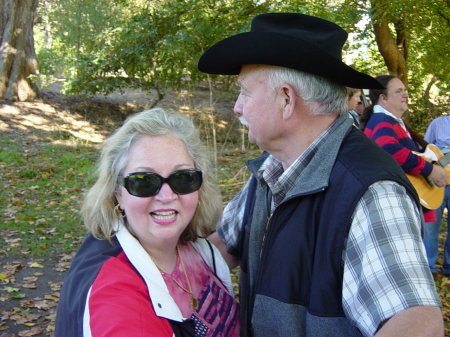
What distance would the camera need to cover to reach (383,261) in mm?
1566

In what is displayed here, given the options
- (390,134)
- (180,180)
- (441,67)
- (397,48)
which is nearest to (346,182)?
(180,180)

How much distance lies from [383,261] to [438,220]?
4.52m

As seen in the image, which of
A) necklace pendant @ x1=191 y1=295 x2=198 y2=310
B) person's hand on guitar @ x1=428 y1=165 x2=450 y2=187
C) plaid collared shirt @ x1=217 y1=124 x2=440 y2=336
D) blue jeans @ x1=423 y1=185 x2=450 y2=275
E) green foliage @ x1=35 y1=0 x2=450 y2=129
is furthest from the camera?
green foliage @ x1=35 y1=0 x2=450 y2=129

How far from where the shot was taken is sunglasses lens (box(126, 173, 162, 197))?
1972 mm

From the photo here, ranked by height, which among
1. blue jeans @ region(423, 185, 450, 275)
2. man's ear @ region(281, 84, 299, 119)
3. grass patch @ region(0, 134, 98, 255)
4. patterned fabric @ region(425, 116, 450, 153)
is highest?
man's ear @ region(281, 84, 299, 119)

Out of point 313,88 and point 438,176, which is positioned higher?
point 313,88

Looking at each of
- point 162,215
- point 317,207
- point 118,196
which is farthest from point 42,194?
point 317,207

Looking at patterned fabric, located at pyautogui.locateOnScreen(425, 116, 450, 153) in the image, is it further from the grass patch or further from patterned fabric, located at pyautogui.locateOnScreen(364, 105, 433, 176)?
the grass patch

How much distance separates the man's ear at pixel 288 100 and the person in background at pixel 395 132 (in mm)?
3031

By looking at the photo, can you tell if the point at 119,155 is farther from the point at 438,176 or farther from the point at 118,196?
the point at 438,176

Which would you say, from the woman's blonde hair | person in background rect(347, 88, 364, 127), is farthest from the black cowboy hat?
person in background rect(347, 88, 364, 127)

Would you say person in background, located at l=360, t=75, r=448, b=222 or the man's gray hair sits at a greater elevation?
the man's gray hair

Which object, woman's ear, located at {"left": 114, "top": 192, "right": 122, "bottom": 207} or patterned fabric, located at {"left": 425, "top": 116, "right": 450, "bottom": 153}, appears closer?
woman's ear, located at {"left": 114, "top": 192, "right": 122, "bottom": 207}

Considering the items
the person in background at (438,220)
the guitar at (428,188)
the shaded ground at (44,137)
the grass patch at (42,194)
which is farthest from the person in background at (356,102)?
the shaded ground at (44,137)
